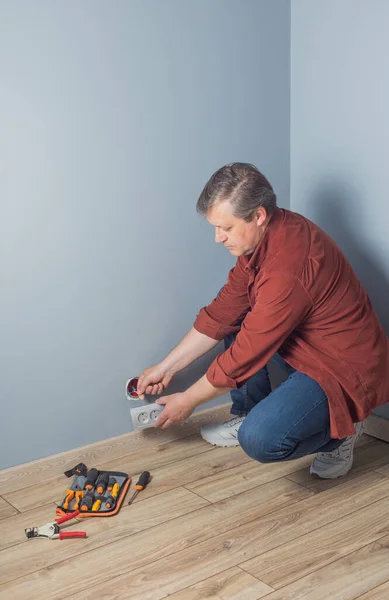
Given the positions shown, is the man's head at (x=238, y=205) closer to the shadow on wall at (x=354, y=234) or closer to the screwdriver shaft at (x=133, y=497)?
the shadow on wall at (x=354, y=234)

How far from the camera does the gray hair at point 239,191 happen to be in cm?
192

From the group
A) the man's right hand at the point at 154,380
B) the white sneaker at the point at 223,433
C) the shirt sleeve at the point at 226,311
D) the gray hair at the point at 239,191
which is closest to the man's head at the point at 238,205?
the gray hair at the point at 239,191

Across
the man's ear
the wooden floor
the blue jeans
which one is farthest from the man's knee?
the man's ear

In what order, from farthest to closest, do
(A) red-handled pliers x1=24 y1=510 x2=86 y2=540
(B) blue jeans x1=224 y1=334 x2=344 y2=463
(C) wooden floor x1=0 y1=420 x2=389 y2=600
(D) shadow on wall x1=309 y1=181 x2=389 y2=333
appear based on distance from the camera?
(D) shadow on wall x1=309 y1=181 x2=389 y2=333 < (B) blue jeans x1=224 y1=334 x2=344 y2=463 < (A) red-handled pliers x1=24 y1=510 x2=86 y2=540 < (C) wooden floor x1=0 y1=420 x2=389 y2=600

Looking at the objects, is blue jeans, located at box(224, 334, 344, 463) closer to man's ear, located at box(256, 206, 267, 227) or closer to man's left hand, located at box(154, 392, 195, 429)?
man's left hand, located at box(154, 392, 195, 429)

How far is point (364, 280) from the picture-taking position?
237cm

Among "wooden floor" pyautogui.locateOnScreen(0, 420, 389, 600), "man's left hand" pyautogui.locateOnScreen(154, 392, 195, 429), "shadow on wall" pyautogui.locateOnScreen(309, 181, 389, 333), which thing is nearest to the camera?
"wooden floor" pyautogui.locateOnScreen(0, 420, 389, 600)

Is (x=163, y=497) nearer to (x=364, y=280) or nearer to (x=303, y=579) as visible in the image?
(x=303, y=579)

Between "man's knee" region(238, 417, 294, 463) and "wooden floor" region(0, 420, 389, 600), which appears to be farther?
"man's knee" region(238, 417, 294, 463)

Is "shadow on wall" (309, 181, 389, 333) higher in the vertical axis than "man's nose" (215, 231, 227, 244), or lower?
lower

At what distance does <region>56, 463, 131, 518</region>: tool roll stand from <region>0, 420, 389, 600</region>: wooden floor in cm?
3

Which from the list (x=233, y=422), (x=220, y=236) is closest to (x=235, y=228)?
(x=220, y=236)

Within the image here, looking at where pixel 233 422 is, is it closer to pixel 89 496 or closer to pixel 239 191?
pixel 89 496

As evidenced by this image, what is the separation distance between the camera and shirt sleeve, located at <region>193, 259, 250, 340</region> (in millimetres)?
2277
